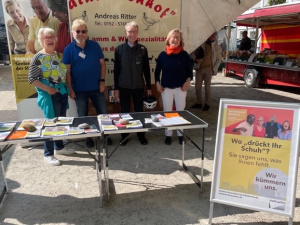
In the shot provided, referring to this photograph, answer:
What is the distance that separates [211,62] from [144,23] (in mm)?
2141

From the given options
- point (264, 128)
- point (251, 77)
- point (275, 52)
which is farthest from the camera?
point (251, 77)

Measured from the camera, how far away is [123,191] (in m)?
2.98

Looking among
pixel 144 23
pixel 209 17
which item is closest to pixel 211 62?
pixel 209 17

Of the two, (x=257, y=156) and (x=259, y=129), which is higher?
(x=259, y=129)

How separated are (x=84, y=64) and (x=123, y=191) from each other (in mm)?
1743

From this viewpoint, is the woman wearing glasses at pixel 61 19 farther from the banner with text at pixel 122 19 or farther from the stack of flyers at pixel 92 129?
the stack of flyers at pixel 92 129

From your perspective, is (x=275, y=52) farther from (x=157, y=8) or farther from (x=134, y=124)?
(x=134, y=124)

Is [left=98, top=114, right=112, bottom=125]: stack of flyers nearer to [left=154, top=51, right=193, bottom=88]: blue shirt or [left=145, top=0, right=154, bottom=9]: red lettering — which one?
[left=154, top=51, right=193, bottom=88]: blue shirt

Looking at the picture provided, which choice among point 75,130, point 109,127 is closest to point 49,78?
point 75,130

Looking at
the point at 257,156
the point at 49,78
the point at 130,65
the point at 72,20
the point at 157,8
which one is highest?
the point at 157,8

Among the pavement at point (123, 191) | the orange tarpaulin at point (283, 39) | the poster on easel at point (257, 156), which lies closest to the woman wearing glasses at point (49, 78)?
the pavement at point (123, 191)

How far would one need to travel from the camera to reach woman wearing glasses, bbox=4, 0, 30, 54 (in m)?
3.89

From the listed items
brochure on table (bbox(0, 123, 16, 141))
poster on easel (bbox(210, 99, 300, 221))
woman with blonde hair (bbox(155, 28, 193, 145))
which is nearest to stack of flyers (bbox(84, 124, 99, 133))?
brochure on table (bbox(0, 123, 16, 141))

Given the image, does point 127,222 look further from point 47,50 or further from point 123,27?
point 123,27
